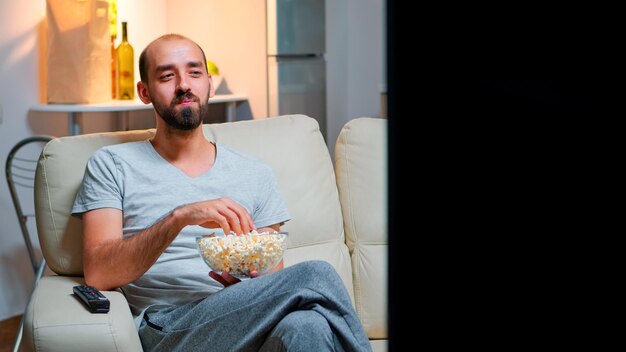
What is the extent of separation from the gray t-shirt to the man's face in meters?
0.10

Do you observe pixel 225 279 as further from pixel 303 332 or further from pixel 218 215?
pixel 303 332

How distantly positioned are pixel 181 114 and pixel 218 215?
1.36 feet

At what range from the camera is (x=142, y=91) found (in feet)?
7.78

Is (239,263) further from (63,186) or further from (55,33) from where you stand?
(55,33)

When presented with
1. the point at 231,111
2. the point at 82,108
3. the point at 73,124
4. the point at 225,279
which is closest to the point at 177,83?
the point at 225,279

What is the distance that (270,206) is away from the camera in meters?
2.29

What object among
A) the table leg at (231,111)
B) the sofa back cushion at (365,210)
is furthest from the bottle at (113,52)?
the sofa back cushion at (365,210)

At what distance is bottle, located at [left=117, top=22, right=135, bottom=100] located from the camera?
3871 mm

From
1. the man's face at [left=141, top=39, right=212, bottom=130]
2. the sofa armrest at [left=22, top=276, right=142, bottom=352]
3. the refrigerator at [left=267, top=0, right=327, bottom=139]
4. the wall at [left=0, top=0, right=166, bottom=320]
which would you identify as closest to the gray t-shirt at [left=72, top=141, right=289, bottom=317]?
the man's face at [left=141, top=39, right=212, bottom=130]

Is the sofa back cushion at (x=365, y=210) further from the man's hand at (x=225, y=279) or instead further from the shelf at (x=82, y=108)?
the shelf at (x=82, y=108)

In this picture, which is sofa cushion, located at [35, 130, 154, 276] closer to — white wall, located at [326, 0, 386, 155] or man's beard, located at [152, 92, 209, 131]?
man's beard, located at [152, 92, 209, 131]
